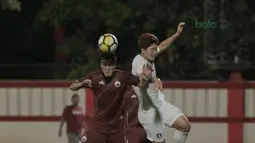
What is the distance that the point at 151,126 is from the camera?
880cm

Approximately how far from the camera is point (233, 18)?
697 inches

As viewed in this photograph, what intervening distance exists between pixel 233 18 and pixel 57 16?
447 centimetres

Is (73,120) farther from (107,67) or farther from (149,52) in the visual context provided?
(107,67)

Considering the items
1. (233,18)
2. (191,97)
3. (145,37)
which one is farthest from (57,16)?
(145,37)

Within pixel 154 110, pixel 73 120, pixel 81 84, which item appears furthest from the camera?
pixel 73 120

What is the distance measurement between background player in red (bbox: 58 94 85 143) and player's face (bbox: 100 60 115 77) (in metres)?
5.01

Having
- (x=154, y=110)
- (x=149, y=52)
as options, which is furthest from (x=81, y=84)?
(x=154, y=110)

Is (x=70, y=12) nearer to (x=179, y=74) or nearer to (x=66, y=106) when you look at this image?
(x=179, y=74)

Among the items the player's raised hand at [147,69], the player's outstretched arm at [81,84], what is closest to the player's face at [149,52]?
the player's raised hand at [147,69]

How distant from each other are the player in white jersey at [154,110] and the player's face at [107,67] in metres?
0.66

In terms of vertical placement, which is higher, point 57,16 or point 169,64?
point 57,16

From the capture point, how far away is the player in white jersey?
843 centimetres

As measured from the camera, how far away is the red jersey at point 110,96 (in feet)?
25.1

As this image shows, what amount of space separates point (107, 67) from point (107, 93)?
288 millimetres
